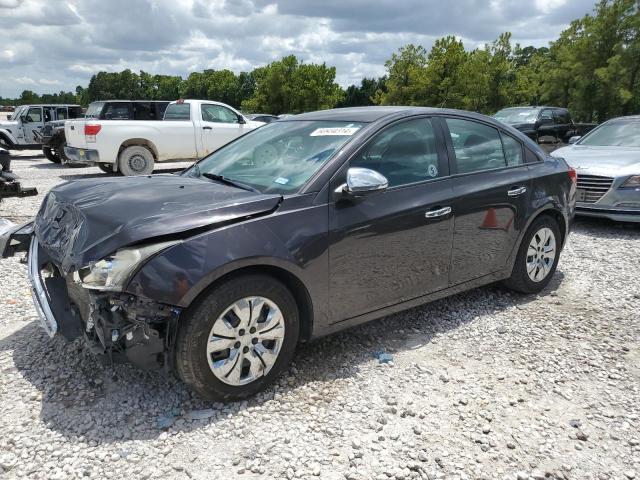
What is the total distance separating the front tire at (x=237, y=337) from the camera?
279cm

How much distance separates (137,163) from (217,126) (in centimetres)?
233

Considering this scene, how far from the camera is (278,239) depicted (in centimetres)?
302

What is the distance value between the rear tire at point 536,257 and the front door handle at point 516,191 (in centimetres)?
39

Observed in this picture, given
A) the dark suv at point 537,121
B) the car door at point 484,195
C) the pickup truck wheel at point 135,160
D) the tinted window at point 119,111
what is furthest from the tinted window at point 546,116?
the car door at point 484,195

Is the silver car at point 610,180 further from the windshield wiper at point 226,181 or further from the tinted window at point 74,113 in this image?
the tinted window at point 74,113

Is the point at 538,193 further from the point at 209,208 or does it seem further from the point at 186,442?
the point at 186,442

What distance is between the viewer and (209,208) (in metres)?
2.96

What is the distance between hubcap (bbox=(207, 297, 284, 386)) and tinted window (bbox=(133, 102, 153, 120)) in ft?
42.0

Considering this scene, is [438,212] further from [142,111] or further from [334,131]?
[142,111]

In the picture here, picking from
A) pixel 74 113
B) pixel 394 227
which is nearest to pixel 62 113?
pixel 74 113

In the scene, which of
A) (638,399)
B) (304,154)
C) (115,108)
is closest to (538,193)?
(638,399)

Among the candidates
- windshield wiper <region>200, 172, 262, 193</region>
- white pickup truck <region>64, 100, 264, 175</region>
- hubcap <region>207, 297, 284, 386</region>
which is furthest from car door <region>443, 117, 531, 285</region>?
white pickup truck <region>64, 100, 264, 175</region>

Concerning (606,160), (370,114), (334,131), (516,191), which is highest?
(370,114)

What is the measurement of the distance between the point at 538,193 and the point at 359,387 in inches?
99.1
